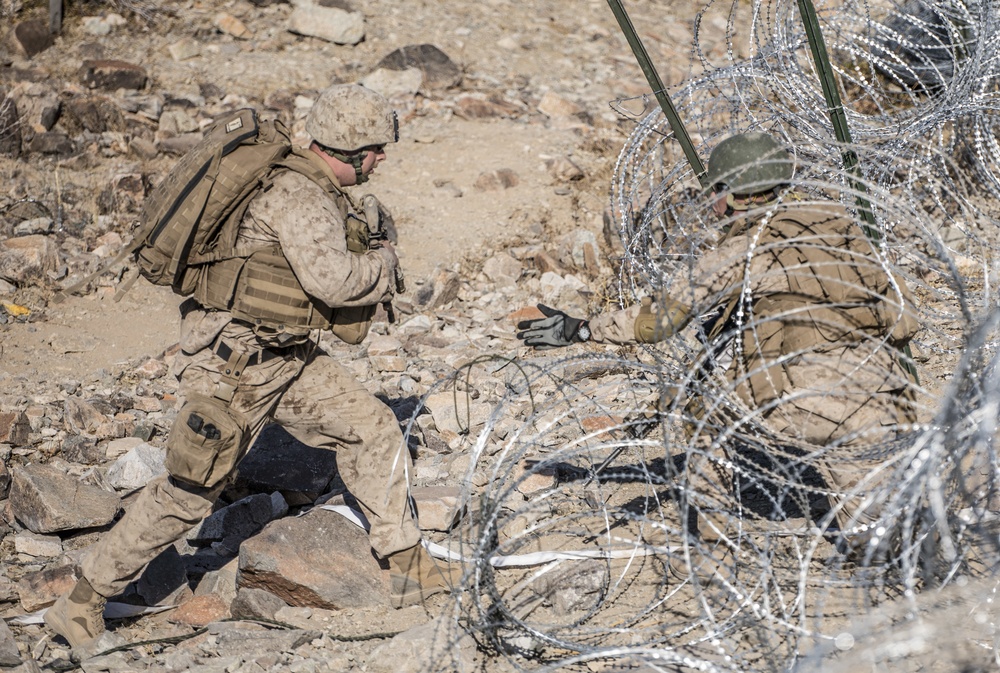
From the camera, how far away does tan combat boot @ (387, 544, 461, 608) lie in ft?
13.7

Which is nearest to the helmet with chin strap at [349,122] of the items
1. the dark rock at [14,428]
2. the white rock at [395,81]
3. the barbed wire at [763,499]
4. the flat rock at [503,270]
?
the barbed wire at [763,499]

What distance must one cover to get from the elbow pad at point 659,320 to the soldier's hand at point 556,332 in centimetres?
26

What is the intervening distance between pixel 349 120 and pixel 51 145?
5875 millimetres

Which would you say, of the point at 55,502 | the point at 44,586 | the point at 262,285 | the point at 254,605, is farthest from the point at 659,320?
the point at 55,502

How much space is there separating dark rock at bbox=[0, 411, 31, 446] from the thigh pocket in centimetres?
217

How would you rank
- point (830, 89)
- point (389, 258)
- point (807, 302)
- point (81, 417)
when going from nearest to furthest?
point (807, 302) → point (389, 258) → point (830, 89) → point (81, 417)

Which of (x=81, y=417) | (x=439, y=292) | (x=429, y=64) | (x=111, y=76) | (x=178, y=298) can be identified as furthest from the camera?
(x=429, y=64)

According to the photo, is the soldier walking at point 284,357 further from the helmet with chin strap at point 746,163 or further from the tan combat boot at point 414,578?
the helmet with chin strap at point 746,163

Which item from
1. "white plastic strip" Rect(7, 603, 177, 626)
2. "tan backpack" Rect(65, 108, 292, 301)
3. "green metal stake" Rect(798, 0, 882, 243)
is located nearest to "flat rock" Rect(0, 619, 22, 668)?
"white plastic strip" Rect(7, 603, 177, 626)

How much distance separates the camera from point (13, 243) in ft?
24.7

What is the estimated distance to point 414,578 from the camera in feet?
13.8

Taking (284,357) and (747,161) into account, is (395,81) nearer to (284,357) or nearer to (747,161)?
(284,357)

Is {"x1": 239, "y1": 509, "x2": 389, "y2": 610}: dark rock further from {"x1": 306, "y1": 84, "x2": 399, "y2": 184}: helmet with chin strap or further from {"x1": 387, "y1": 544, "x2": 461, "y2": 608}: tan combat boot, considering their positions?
{"x1": 306, "y1": 84, "x2": 399, "y2": 184}: helmet with chin strap

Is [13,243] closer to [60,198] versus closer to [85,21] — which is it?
[60,198]
